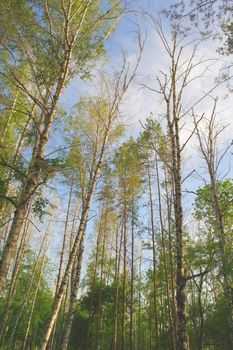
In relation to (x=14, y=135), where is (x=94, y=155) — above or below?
below

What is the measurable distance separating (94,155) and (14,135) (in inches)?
151

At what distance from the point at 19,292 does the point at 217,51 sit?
2181cm

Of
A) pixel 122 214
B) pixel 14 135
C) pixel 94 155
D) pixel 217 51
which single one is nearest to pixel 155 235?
pixel 122 214

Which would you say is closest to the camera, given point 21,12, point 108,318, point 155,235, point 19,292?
point 21,12

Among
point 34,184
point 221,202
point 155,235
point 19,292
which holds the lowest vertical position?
point 34,184

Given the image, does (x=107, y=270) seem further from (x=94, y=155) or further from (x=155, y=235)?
(x=94, y=155)

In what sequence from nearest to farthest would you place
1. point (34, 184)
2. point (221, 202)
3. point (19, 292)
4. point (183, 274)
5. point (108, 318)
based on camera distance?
point (34, 184) < point (183, 274) < point (221, 202) < point (108, 318) < point (19, 292)

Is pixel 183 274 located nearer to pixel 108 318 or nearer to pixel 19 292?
pixel 108 318

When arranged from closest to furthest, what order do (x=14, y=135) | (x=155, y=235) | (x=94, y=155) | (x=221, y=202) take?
(x=94, y=155) → (x=14, y=135) → (x=221, y=202) → (x=155, y=235)

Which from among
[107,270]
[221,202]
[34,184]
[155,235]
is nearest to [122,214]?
[155,235]

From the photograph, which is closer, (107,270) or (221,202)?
(221,202)

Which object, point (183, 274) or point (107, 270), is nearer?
point (183, 274)

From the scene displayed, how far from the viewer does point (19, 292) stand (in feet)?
74.1

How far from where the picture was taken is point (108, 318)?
1891 cm
